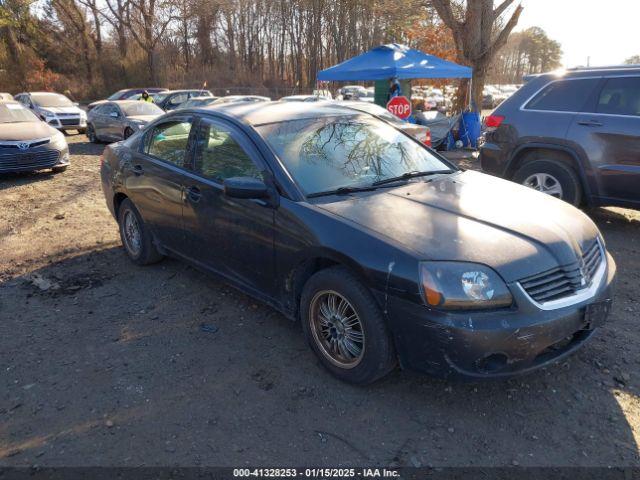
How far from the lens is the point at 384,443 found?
2.74 metres

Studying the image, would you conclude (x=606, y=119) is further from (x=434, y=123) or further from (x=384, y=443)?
(x=434, y=123)

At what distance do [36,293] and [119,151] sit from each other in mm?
1630

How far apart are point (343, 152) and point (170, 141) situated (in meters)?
1.74

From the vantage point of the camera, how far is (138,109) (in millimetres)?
15656

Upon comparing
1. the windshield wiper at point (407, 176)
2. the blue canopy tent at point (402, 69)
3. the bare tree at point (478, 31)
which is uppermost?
the bare tree at point (478, 31)

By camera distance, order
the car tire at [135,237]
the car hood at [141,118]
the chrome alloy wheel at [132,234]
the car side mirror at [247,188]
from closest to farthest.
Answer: the car side mirror at [247,188] < the car tire at [135,237] < the chrome alloy wheel at [132,234] < the car hood at [141,118]

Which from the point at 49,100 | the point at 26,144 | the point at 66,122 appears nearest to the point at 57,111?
the point at 66,122

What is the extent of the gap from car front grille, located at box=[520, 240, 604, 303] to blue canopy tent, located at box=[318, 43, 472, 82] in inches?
416

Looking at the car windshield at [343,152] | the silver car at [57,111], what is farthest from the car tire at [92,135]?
the car windshield at [343,152]

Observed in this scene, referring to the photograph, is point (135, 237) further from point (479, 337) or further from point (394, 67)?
point (394, 67)

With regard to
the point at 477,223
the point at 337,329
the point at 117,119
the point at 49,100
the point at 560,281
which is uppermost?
the point at 49,100

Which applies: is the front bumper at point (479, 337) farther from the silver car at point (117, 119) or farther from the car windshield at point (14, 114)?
the silver car at point (117, 119)

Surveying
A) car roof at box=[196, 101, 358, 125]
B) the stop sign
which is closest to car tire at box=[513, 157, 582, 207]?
car roof at box=[196, 101, 358, 125]

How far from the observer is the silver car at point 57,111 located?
18.2m
